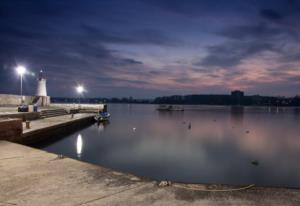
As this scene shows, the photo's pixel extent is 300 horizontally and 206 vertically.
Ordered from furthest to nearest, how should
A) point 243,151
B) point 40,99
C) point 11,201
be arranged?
point 40,99, point 243,151, point 11,201

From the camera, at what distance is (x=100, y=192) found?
528cm

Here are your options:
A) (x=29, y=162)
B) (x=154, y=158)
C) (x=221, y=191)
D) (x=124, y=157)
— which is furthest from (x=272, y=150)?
(x=29, y=162)

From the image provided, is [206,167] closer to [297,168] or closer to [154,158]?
[154,158]

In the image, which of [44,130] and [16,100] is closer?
[44,130]

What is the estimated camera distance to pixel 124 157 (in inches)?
789

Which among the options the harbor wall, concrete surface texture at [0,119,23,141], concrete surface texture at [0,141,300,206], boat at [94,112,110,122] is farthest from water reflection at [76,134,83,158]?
the harbor wall

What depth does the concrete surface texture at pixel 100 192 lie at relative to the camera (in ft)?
15.8

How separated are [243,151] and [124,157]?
12.3 m

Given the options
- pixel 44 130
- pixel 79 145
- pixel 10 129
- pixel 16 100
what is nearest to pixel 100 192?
pixel 10 129

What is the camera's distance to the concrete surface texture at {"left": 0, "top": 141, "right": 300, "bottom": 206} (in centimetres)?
480

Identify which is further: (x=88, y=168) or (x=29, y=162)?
(x=29, y=162)

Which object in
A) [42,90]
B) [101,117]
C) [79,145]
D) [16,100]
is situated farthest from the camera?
[42,90]

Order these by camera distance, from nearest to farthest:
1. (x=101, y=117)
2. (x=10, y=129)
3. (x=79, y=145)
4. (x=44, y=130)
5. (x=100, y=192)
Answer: (x=100, y=192) < (x=10, y=129) < (x=44, y=130) < (x=79, y=145) < (x=101, y=117)

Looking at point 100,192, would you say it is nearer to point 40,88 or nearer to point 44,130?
point 44,130
